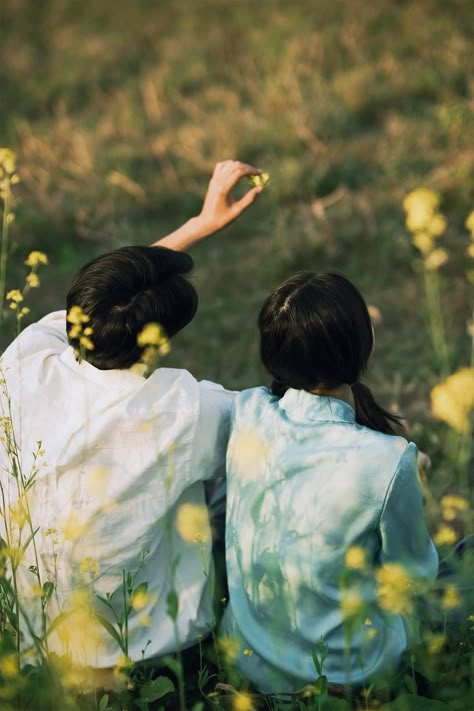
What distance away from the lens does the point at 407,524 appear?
1907mm

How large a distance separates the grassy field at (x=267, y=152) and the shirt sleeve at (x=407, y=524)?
0.93 metres

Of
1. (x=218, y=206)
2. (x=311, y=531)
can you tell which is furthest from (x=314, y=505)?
(x=218, y=206)

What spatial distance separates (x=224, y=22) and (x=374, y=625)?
331 inches

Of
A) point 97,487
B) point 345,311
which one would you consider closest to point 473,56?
point 345,311

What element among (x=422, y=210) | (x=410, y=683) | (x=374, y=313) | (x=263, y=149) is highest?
(x=422, y=210)

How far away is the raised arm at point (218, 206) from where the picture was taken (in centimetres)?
233

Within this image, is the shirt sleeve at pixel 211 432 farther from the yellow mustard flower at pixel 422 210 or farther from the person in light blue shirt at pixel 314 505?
the yellow mustard flower at pixel 422 210

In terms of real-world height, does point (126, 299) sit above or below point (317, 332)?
above

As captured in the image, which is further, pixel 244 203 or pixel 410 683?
pixel 244 203

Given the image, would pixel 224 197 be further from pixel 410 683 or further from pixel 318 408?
pixel 410 683

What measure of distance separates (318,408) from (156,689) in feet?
2.43

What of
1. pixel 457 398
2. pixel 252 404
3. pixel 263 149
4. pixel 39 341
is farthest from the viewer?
pixel 263 149

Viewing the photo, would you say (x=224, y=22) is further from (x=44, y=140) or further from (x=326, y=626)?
(x=326, y=626)

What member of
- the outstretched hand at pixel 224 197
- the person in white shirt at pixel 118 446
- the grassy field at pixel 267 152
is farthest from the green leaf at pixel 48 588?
the grassy field at pixel 267 152
